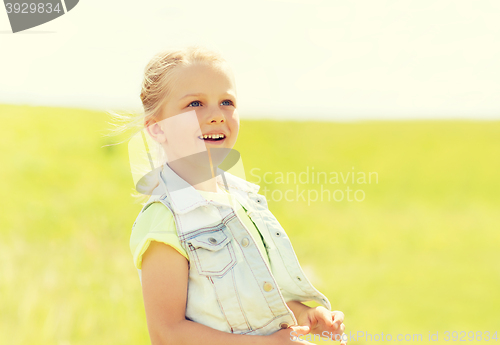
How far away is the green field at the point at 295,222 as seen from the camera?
4.92 metres

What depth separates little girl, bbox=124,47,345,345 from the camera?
5.14ft

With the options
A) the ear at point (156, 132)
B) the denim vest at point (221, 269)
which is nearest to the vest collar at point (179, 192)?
the denim vest at point (221, 269)

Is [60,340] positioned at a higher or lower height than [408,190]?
lower

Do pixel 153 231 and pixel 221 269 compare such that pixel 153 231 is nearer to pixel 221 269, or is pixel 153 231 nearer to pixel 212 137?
pixel 221 269

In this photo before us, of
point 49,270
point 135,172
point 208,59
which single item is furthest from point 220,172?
point 49,270

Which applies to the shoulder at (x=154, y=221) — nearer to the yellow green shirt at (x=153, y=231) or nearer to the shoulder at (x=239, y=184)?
the yellow green shirt at (x=153, y=231)

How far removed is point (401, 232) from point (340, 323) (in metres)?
7.77

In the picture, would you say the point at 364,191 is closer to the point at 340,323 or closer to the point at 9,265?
the point at 9,265

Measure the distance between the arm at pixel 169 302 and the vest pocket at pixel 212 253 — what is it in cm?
6

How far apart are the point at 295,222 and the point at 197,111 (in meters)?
6.85

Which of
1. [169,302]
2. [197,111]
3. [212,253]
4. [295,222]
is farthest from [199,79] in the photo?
[295,222]

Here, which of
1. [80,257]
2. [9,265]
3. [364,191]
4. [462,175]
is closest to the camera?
[9,265]

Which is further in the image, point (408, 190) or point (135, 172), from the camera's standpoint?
point (408, 190)

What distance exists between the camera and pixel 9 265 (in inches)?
217
